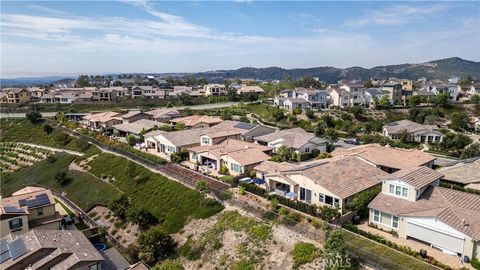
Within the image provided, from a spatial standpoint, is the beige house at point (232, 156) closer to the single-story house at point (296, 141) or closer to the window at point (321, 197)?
the single-story house at point (296, 141)

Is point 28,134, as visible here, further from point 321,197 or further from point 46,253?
point 321,197

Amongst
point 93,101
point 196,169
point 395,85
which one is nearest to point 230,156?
point 196,169

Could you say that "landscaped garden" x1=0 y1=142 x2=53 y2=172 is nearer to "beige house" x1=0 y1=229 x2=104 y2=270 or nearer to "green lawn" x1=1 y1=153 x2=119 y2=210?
"green lawn" x1=1 y1=153 x2=119 y2=210

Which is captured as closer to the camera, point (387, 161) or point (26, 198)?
point (26, 198)

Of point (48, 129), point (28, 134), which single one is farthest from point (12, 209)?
point (28, 134)

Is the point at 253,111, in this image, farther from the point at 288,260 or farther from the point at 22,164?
the point at 288,260

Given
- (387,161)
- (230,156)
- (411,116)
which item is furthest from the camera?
(411,116)
